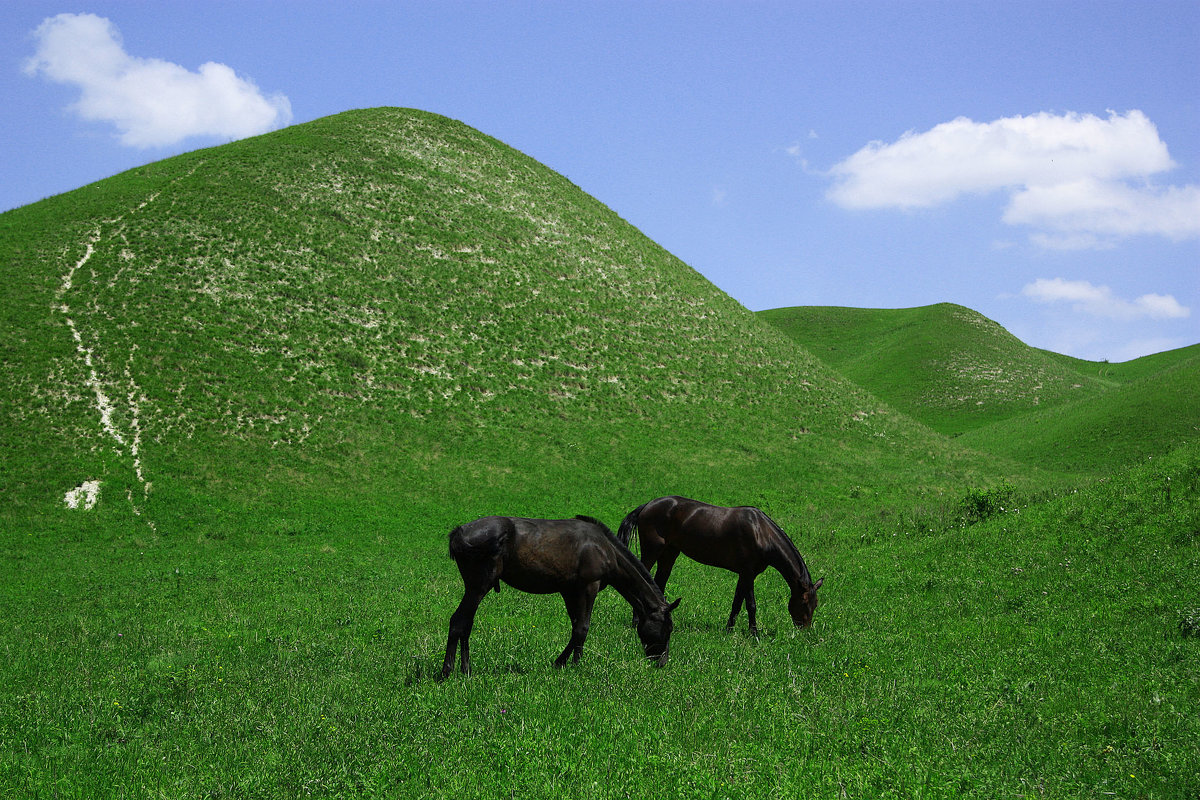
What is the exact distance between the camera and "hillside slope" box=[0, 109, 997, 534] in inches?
1385

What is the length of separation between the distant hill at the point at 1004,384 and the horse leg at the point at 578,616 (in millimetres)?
50748

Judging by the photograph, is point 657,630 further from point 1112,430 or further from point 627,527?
point 1112,430

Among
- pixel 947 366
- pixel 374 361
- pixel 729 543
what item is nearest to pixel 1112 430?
pixel 947 366

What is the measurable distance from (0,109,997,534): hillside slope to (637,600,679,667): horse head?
80.5ft

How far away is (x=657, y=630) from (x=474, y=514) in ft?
81.1

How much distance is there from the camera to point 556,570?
11508 mm

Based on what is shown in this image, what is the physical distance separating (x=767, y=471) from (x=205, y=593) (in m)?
34.1

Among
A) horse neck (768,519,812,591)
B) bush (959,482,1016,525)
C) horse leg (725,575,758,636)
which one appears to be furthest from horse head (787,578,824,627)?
bush (959,482,1016,525)

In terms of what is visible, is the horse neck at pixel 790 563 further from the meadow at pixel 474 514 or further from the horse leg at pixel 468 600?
the horse leg at pixel 468 600

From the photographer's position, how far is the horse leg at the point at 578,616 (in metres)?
11.3

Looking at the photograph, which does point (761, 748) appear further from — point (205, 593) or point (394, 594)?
point (205, 593)

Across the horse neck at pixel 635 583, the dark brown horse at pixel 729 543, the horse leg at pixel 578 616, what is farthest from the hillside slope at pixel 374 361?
the horse neck at pixel 635 583

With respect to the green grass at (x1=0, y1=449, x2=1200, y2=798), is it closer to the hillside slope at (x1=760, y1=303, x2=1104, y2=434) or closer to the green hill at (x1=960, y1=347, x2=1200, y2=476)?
the green hill at (x1=960, y1=347, x2=1200, y2=476)

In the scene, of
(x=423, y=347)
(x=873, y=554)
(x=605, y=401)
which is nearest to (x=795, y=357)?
(x=605, y=401)
